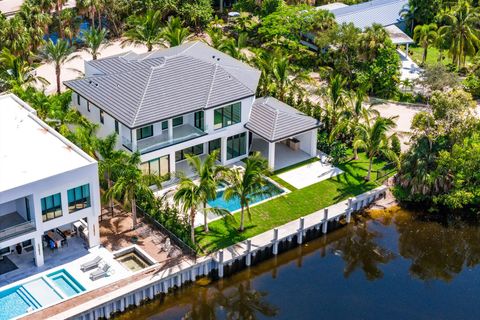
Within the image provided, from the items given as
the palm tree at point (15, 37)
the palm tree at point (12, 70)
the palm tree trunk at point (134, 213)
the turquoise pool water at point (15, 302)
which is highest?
the palm tree at point (15, 37)

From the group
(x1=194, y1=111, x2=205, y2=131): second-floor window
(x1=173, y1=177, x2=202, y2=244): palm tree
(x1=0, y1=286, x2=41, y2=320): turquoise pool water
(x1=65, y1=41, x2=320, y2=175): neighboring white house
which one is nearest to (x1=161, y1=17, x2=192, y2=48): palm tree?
(x1=65, y1=41, x2=320, y2=175): neighboring white house

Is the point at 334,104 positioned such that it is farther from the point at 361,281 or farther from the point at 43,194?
the point at 43,194

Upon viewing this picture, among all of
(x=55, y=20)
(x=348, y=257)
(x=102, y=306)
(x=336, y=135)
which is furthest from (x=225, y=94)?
(x=55, y=20)

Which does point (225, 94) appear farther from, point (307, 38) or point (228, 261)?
point (307, 38)

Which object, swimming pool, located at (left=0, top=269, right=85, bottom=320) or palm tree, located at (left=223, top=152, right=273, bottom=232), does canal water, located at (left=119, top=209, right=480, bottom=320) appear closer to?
swimming pool, located at (left=0, top=269, right=85, bottom=320)

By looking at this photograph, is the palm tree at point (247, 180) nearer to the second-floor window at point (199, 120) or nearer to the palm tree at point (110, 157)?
the palm tree at point (110, 157)

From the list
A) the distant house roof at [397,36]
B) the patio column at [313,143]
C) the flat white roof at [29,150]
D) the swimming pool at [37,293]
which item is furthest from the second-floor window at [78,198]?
the distant house roof at [397,36]
